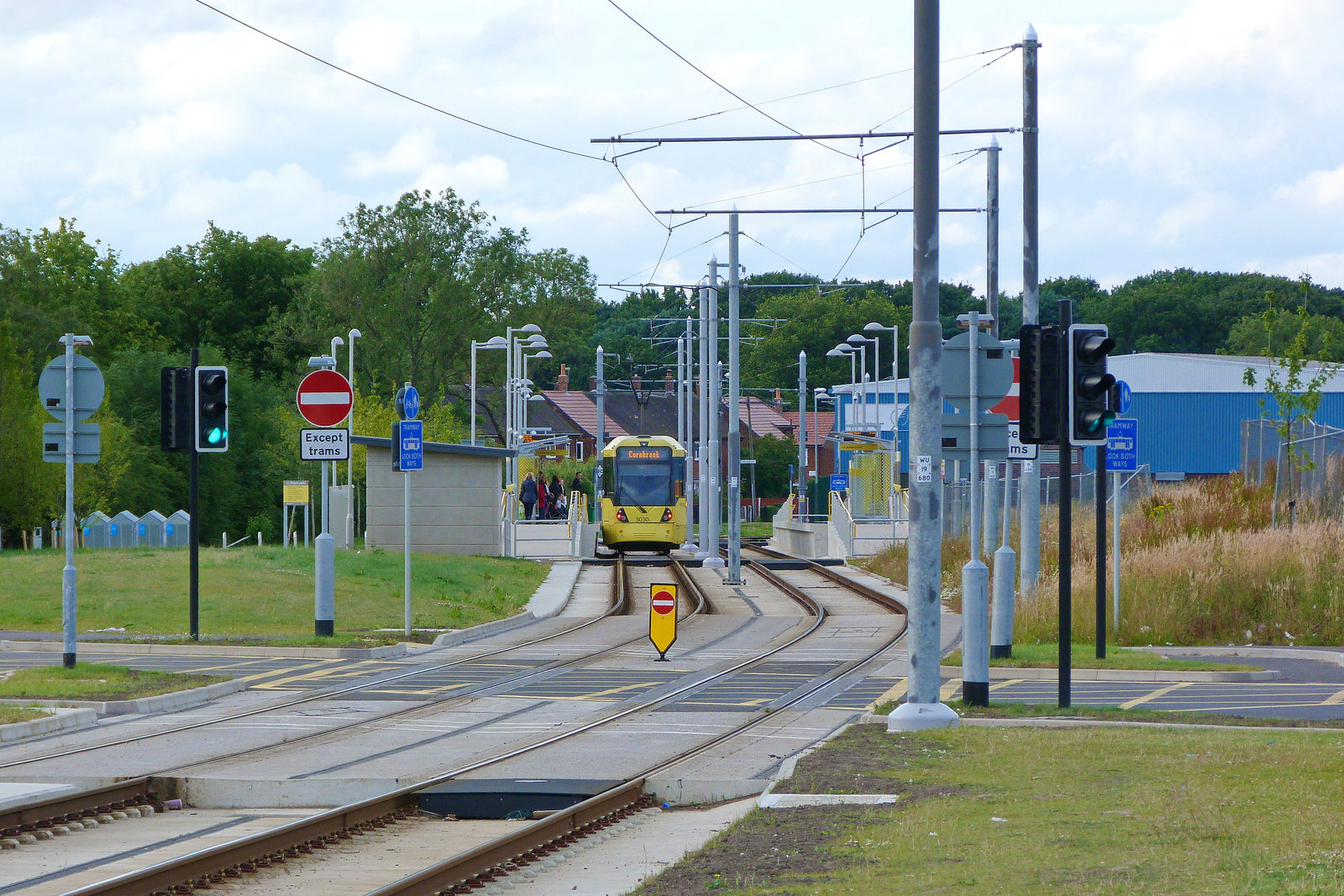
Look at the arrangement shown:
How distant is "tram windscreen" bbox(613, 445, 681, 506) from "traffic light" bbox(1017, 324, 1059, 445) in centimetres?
3426

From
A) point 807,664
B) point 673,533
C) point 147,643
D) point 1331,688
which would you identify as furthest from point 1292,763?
point 673,533

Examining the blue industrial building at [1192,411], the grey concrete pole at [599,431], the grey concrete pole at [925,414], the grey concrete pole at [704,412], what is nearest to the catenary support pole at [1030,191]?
the grey concrete pole at [925,414]

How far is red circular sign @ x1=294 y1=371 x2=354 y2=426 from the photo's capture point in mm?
21547

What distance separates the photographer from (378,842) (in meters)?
8.66

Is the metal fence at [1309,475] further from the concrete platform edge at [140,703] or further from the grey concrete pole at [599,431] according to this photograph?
the grey concrete pole at [599,431]

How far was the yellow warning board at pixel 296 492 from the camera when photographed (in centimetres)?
4078

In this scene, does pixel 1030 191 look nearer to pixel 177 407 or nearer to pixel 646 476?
pixel 177 407

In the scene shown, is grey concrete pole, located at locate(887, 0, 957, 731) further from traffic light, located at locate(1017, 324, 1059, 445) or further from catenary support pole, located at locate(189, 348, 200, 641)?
catenary support pole, located at locate(189, 348, 200, 641)

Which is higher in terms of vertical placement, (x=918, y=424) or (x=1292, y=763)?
(x=918, y=424)

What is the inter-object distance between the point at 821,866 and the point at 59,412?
12842mm

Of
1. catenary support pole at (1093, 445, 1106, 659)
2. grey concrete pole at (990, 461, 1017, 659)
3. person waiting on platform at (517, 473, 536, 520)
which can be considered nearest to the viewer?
catenary support pole at (1093, 445, 1106, 659)

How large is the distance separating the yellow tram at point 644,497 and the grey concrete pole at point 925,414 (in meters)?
34.6

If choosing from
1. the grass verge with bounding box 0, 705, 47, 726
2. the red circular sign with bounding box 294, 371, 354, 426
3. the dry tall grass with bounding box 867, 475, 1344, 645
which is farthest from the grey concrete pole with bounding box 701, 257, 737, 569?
the grass verge with bounding box 0, 705, 47, 726

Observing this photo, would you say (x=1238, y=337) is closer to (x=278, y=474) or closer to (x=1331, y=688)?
(x=278, y=474)
